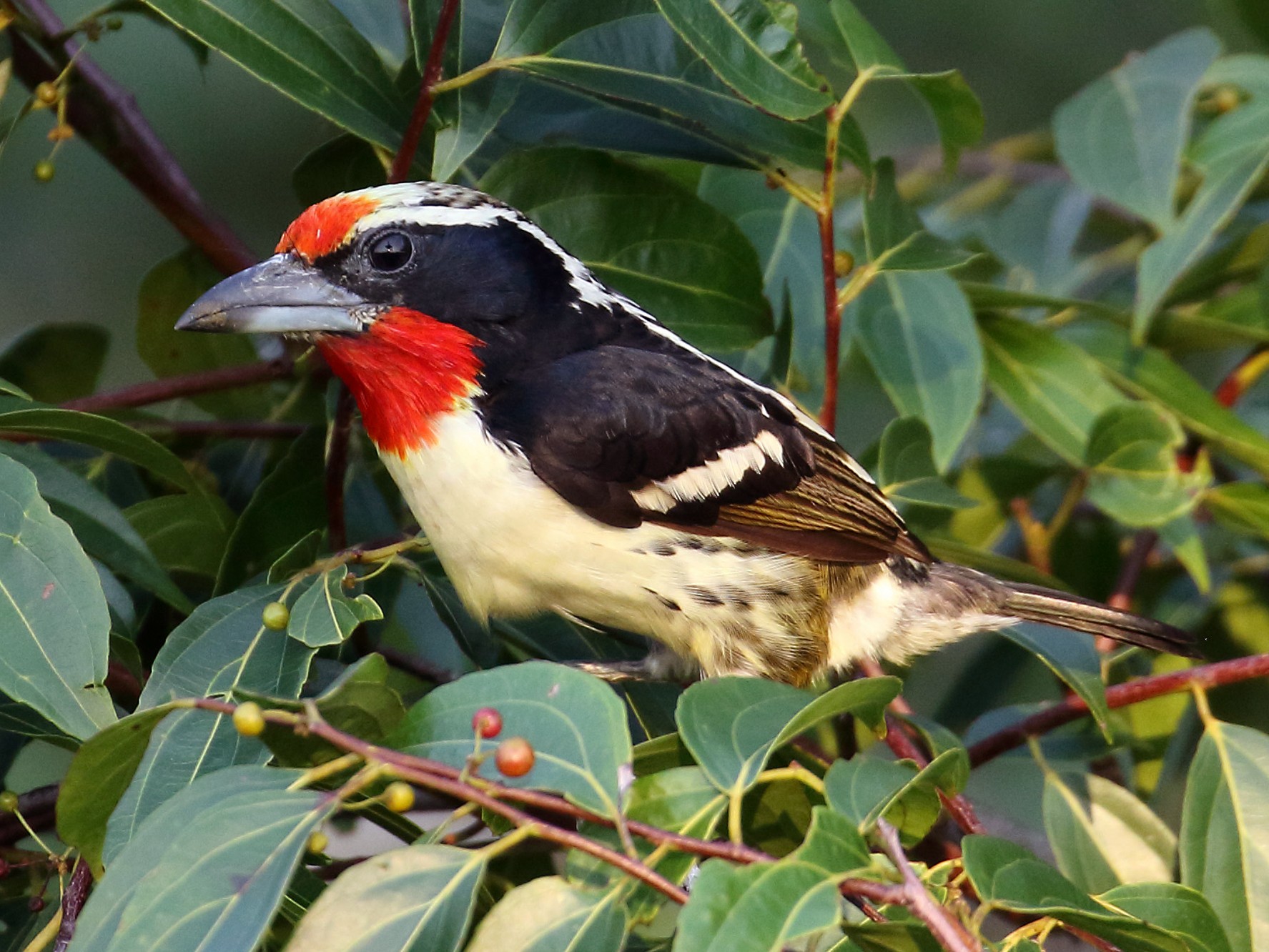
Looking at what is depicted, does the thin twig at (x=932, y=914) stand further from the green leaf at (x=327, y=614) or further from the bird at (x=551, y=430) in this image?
the bird at (x=551, y=430)

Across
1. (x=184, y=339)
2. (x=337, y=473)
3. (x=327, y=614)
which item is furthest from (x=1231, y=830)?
(x=184, y=339)

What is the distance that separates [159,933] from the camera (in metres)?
1.35

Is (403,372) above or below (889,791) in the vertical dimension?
above

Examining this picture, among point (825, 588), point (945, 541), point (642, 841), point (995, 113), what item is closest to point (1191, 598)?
point (945, 541)

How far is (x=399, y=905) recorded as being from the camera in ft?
4.67

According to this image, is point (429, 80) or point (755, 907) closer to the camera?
point (755, 907)

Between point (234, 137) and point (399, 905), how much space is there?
672cm

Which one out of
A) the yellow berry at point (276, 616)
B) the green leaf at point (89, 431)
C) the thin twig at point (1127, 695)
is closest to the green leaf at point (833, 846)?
the yellow berry at point (276, 616)

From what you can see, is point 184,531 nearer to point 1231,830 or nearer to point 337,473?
point 337,473

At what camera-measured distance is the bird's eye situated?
2.27 metres

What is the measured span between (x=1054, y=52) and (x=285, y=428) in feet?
19.0

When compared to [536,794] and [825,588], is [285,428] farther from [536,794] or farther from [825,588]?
[536,794]

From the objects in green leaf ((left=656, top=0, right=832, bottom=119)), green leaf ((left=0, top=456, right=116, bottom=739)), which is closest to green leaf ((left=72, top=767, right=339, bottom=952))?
green leaf ((left=0, top=456, right=116, bottom=739))

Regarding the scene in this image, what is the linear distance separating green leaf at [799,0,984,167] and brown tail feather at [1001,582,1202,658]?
969 mm
